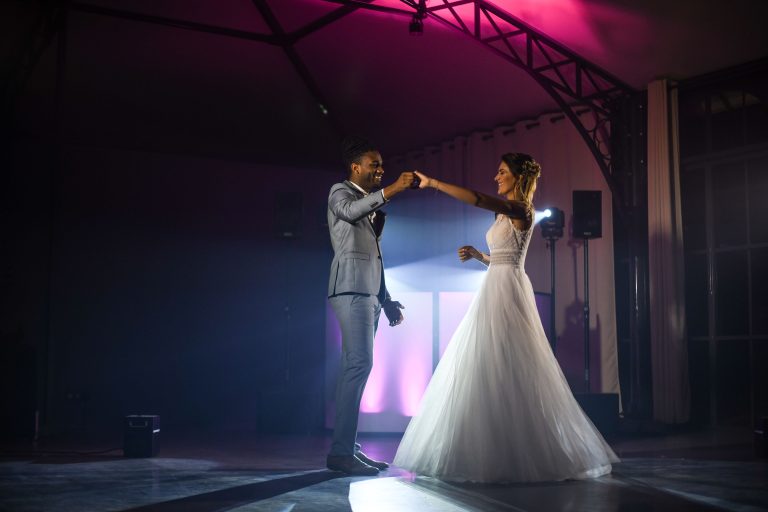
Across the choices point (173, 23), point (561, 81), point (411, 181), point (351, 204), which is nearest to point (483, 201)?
point (411, 181)

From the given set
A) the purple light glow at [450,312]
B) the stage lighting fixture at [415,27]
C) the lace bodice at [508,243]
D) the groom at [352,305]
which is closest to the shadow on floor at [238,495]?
the groom at [352,305]

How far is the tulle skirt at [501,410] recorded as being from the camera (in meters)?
3.82

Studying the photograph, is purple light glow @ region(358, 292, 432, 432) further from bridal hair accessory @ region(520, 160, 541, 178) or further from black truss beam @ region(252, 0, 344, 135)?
black truss beam @ region(252, 0, 344, 135)

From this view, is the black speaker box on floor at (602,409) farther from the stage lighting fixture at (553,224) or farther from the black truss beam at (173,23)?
the black truss beam at (173,23)

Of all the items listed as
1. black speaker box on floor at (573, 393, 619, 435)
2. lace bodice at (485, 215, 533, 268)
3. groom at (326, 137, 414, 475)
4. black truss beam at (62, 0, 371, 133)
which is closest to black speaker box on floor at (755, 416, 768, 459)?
black speaker box on floor at (573, 393, 619, 435)

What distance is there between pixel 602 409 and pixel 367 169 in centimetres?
381

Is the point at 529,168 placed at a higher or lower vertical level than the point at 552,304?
higher

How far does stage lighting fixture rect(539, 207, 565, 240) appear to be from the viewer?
27.6ft

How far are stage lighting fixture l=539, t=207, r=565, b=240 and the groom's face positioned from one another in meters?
4.44

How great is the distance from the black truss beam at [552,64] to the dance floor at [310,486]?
3882 millimetres

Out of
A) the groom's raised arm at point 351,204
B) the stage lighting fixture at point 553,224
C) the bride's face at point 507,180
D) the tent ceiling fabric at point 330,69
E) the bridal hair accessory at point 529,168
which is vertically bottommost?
the groom's raised arm at point 351,204

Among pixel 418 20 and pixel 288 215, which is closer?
pixel 418 20

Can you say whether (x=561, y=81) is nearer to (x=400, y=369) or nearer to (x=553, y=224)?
(x=553, y=224)

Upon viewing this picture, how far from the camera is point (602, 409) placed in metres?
7.00
